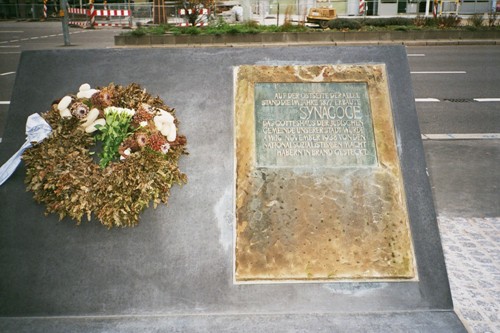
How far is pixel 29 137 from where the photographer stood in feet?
12.6

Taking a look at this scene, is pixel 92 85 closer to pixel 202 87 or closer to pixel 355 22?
pixel 202 87

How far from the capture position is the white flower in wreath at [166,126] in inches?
150

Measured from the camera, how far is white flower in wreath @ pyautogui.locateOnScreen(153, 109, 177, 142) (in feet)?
12.5

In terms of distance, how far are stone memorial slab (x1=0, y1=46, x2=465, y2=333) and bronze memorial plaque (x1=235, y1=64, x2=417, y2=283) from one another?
0.01m

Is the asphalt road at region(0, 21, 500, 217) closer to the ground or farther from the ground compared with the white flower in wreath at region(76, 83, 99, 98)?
closer to the ground

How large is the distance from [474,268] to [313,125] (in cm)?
193

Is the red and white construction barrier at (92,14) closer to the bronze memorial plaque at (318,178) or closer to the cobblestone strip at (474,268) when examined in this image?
the bronze memorial plaque at (318,178)

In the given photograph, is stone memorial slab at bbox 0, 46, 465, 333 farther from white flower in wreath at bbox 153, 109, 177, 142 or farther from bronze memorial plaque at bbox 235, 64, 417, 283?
white flower in wreath at bbox 153, 109, 177, 142

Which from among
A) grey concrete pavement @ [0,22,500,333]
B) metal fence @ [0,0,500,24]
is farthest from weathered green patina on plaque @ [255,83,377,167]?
metal fence @ [0,0,500,24]

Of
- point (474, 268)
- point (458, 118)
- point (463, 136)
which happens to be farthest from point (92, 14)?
point (474, 268)

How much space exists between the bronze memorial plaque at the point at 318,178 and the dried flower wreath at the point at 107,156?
0.63 meters

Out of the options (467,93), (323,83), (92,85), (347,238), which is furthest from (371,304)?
(467,93)

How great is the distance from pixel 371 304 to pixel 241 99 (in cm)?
189

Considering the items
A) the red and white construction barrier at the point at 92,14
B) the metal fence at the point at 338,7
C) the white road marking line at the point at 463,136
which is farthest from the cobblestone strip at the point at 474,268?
the red and white construction barrier at the point at 92,14
